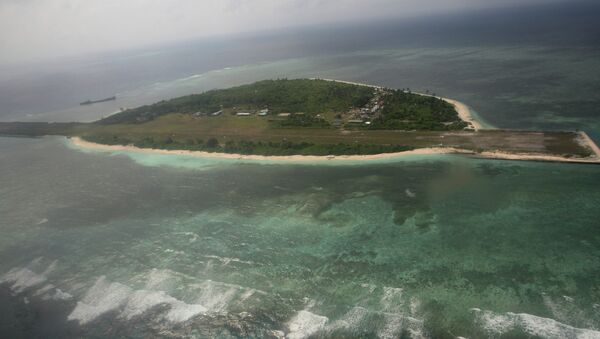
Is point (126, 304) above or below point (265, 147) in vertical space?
below

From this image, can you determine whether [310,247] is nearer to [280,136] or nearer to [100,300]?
[100,300]

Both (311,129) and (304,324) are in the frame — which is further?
(311,129)

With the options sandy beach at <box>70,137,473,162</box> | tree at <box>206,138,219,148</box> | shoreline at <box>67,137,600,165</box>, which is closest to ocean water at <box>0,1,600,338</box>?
shoreline at <box>67,137,600,165</box>

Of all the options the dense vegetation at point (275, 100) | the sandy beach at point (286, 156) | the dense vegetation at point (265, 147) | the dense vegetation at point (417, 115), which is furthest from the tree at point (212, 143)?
the dense vegetation at point (417, 115)

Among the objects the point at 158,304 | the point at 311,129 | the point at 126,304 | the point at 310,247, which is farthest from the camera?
the point at 311,129

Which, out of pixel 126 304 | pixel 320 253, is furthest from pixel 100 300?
pixel 320 253

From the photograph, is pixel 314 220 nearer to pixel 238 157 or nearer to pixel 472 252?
pixel 472 252
